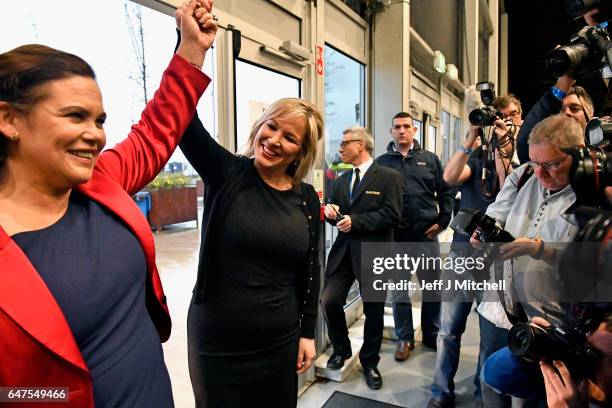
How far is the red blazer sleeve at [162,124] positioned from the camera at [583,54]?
3.36 ft

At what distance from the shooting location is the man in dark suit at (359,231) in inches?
104

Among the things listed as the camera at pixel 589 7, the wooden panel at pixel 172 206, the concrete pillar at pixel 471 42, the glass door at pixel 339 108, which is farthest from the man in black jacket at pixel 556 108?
the wooden panel at pixel 172 206

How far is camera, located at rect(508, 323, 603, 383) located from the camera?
2.81ft

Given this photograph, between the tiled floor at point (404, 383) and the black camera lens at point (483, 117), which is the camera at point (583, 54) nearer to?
the black camera lens at point (483, 117)

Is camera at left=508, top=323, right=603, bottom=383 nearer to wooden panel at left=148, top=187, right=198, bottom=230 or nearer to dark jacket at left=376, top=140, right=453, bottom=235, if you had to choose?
dark jacket at left=376, top=140, right=453, bottom=235

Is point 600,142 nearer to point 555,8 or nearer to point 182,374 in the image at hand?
point 182,374

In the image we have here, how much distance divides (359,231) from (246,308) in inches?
57.5

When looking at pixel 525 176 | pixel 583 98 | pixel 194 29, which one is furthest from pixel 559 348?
pixel 583 98

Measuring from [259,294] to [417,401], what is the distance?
1.66 m

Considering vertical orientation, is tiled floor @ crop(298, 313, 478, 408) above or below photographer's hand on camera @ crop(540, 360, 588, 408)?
below

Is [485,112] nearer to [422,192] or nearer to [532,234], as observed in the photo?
[532,234]

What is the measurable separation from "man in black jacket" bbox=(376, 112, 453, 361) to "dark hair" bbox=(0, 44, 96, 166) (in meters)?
2.63

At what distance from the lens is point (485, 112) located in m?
2.08

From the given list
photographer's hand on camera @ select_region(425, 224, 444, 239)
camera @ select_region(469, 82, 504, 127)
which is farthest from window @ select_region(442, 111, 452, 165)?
camera @ select_region(469, 82, 504, 127)
